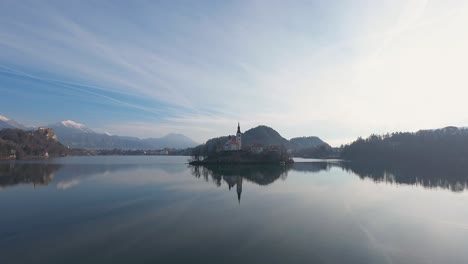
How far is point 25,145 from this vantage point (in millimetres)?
135250

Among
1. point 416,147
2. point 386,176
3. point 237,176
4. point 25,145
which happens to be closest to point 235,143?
point 237,176

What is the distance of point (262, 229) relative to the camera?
18.9 meters

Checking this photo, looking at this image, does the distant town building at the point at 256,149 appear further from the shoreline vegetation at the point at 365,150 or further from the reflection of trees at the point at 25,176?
the reflection of trees at the point at 25,176

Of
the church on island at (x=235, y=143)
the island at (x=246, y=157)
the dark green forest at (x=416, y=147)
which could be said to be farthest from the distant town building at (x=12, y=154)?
the dark green forest at (x=416, y=147)

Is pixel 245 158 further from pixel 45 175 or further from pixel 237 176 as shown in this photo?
pixel 45 175

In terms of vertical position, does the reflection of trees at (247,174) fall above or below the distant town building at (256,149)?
below

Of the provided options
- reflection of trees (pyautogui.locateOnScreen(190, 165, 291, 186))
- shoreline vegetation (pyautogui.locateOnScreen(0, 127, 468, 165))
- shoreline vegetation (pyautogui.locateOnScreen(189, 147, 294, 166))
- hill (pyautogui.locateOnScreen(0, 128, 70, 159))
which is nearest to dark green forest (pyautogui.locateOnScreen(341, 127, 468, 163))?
shoreline vegetation (pyautogui.locateOnScreen(0, 127, 468, 165))

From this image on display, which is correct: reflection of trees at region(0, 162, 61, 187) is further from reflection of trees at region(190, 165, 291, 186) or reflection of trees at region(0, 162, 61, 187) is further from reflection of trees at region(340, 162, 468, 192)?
reflection of trees at region(340, 162, 468, 192)

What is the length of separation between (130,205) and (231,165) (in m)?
59.7

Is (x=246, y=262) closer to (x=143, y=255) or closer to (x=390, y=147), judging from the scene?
(x=143, y=255)

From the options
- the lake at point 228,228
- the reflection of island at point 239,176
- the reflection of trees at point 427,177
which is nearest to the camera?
the lake at point 228,228

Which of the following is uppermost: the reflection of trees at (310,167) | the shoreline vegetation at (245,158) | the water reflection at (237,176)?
the shoreline vegetation at (245,158)

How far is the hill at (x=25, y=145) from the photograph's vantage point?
116875 mm

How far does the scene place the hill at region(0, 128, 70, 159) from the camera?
383 ft
